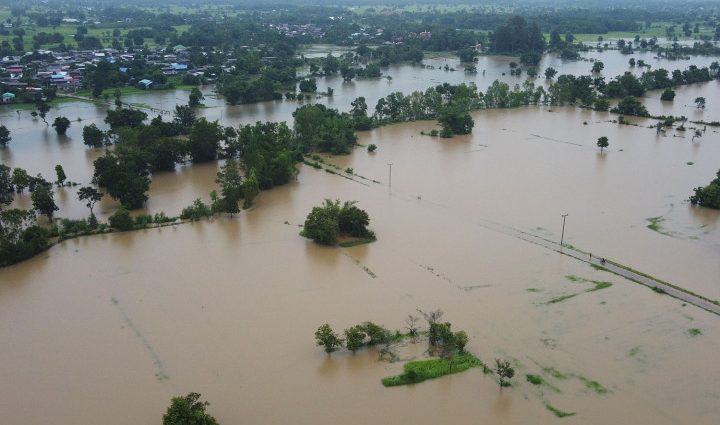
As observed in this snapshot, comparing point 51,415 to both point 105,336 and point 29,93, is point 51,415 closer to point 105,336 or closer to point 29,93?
point 105,336

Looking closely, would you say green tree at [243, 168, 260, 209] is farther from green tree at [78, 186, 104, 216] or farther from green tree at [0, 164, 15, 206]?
green tree at [0, 164, 15, 206]

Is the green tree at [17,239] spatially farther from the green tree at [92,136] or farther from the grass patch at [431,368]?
the grass patch at [431,368]

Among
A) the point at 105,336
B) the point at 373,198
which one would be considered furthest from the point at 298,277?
the point at 373,198

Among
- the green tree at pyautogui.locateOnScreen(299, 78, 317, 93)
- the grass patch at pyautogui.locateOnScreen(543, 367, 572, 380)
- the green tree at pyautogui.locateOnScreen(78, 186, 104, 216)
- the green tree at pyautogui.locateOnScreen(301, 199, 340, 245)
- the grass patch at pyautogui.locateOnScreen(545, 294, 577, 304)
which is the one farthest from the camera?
the green tree at pyautogui.locateOnScreen(299, 78, 317, 93)

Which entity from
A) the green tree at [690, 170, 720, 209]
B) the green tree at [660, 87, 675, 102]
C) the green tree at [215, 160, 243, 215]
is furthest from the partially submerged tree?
the green tree at [660, 87, 675, 102]

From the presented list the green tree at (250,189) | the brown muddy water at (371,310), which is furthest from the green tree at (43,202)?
the green tree at (250,189)

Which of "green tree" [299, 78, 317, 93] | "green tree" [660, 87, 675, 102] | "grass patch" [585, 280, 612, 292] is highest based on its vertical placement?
"green tree" [299, 78, 317, 93]
